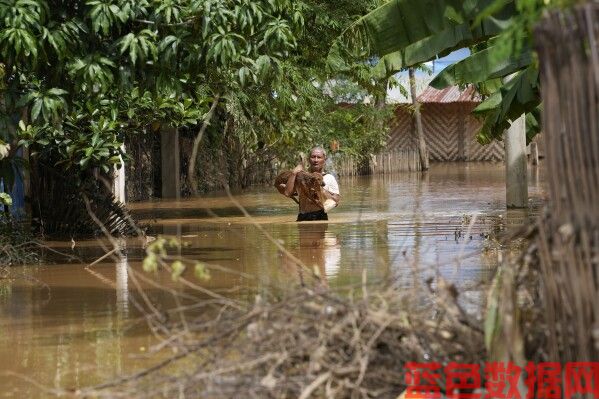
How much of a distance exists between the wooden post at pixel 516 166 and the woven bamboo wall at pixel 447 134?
81.0 feet

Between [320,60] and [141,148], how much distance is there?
5.94 m

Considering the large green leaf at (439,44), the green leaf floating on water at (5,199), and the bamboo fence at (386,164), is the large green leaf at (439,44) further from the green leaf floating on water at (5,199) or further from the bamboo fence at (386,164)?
the bamboo fence at (386,164)

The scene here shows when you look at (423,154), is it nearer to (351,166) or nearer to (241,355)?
(351,166)

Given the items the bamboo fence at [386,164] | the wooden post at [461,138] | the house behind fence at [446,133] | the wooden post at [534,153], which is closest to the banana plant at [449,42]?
the bamboo fence at [386,164]

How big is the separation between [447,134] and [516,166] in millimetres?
27205

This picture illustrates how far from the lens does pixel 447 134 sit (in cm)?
4697

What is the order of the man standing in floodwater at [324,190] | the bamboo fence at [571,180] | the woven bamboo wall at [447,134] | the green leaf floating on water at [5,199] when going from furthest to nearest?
the woven bamboo wall at [447,134], the man standing in floodwater at [324,190], the green leaf floating on water at [5,199], the bamboo fence at [571,180]

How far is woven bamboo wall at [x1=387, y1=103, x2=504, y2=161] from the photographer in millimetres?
45656

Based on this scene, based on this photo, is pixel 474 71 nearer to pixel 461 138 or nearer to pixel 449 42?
pixel 449 42

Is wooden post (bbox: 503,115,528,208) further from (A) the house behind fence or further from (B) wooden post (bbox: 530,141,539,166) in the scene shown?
(A) the house behind fence

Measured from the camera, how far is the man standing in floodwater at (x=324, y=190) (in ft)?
54.9

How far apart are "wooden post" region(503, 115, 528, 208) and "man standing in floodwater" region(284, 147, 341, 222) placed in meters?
3.75

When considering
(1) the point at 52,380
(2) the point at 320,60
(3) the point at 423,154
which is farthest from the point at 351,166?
(1) the point at 52,380

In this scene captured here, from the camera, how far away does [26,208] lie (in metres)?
16.4
